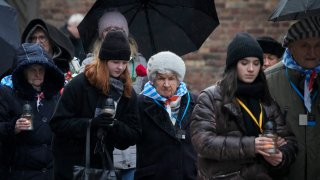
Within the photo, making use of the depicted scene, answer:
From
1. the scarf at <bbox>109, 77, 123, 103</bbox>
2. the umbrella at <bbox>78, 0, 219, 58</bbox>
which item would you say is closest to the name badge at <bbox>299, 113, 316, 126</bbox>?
the scarf at <bbox>109, 77, 123, 103</bbox>

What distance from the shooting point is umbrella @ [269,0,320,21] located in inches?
304

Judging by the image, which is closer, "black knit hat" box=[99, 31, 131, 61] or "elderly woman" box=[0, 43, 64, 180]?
"black knit hat" box=[99, 31, 131, 61]

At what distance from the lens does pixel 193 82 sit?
14.1 meters

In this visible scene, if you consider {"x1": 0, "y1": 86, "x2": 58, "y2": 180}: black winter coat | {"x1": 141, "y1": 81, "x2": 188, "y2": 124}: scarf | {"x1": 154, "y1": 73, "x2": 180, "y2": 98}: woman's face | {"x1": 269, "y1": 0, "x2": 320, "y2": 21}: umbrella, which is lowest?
{"x1": 0, "y1": 86, "x2": 58, "y2": 180}: black winter coat

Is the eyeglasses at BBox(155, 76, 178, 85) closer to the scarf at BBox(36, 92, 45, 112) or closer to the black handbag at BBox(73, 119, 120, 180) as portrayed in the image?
the scarf at BBox(36, 92, 45, 112)

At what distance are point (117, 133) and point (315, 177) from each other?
1559 millimetres

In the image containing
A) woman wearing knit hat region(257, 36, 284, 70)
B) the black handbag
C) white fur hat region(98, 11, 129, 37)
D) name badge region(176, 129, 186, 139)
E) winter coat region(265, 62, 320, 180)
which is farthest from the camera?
woman wearing knit hat region(257, 36, 284, 70)

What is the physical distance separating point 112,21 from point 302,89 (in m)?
1.75

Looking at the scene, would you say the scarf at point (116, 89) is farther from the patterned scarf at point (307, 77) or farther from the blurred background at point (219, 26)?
the blurred background at point (219, 26)

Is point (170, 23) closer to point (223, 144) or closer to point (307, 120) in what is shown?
point (307, 120)

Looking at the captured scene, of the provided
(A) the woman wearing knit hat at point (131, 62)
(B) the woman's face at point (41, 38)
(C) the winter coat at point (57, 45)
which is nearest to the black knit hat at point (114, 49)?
(A) the woman wearing knit hat at point (131, 62)

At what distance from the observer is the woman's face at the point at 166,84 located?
838cm

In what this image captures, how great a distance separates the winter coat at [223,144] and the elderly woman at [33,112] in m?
1.49

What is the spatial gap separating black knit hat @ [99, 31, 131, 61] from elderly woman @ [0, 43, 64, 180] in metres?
0.86
